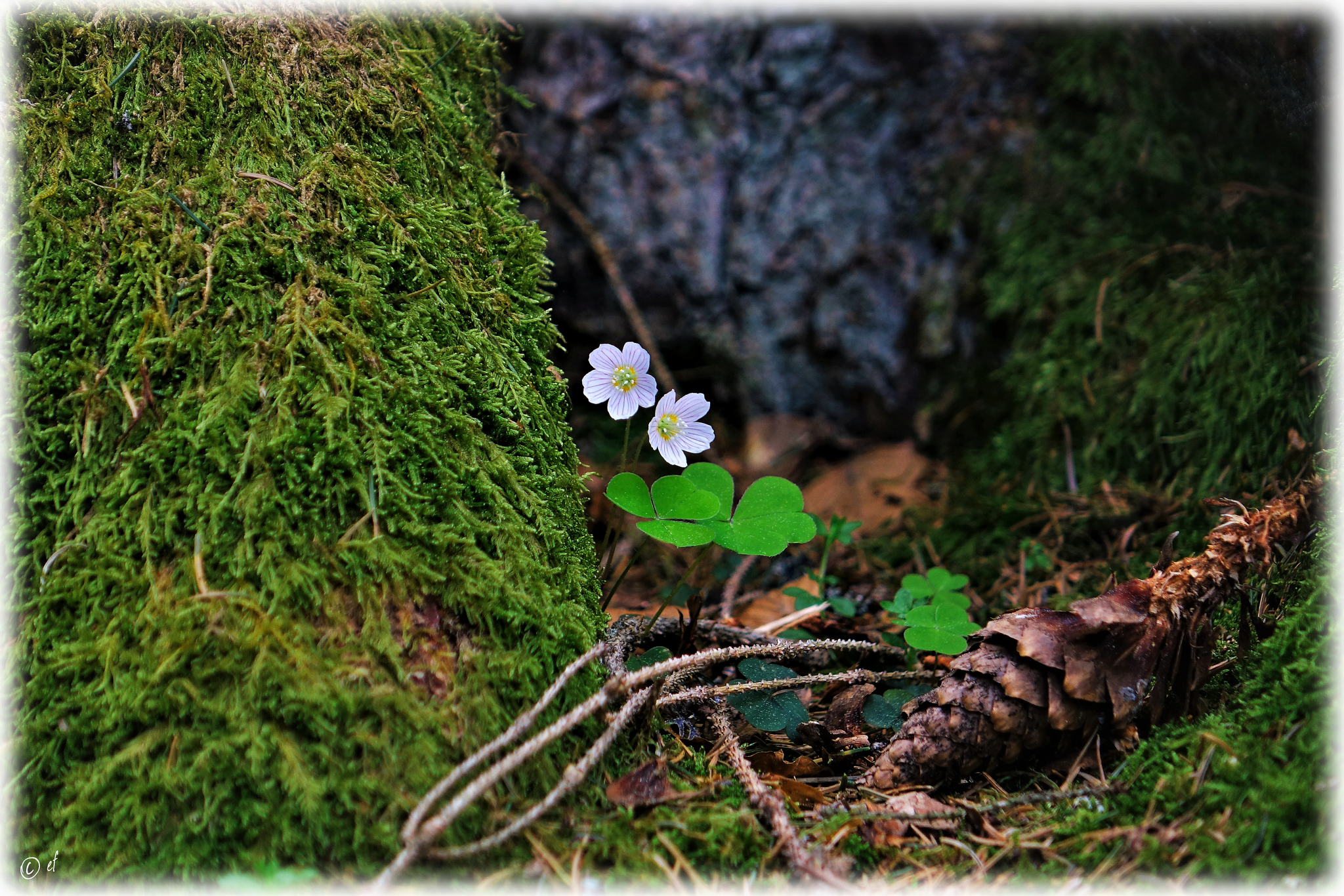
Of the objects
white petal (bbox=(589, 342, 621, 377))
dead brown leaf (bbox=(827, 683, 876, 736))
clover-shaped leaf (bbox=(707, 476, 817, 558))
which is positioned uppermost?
white petal (bbox=(589, 342, 621, 377))

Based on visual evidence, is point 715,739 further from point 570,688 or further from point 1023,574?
point 1023,574

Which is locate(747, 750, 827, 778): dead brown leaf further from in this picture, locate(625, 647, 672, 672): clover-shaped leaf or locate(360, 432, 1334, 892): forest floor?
locate(625, 647, 672, 672): clover-shaped leaf

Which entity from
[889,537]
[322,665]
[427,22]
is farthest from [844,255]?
[322,665]

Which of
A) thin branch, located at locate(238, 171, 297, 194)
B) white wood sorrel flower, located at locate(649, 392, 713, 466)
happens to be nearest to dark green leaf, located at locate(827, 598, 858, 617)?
white wood sorrel flower, located at locate(649, 392, 713, 466)

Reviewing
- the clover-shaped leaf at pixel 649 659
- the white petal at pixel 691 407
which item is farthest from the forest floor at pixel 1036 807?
the white petal at pixel 691 407

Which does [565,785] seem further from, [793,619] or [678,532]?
[793,619]

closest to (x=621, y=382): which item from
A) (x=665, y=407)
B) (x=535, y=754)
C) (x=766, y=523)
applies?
(x=665, y=407)

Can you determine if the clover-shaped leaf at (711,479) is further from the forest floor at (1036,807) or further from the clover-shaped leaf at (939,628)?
the clover-shaped leaf at (939,628)
